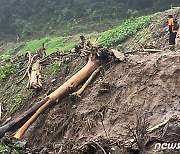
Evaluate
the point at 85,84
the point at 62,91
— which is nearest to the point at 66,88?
the point at 62,91

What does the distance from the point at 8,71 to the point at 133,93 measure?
22.4ft

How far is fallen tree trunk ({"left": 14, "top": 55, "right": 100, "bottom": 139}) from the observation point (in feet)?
30.8

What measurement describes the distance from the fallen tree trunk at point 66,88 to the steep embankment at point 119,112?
0.53 ft

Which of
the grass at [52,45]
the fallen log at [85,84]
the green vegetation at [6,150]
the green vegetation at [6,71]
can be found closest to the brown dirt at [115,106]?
the fallen log at [85,84]

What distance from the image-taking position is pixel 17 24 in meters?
36.8

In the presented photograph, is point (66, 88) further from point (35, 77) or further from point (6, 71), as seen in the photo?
point (6, 71)

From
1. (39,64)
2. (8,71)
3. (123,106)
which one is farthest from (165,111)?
(8,71)

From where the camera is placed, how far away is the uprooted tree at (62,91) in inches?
372

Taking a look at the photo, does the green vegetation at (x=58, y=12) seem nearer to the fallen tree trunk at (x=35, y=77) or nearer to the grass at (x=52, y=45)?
the grass at (x=52, y=45)

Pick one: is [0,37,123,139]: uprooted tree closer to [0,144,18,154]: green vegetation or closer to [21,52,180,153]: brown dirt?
[21,52,180,153]: brown dirt

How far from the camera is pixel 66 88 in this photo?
9.83m

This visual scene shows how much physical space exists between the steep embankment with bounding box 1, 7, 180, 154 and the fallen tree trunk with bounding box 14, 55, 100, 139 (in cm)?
16

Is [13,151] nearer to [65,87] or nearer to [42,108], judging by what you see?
[42,108]

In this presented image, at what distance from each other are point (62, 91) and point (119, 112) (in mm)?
2044
